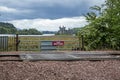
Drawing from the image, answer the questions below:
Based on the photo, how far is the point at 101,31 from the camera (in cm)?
2608

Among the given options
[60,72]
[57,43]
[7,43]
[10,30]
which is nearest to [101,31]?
[57,43]

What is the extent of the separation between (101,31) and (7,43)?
7464mm

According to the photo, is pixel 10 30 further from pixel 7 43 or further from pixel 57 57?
pixel 57 57

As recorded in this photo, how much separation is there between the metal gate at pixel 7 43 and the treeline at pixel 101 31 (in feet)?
17.6

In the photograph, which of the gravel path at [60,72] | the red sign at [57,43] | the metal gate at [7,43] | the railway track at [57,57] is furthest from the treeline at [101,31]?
the gravel path at [60,72]

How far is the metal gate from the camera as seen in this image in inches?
918

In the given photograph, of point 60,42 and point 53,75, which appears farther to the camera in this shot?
point 60,42

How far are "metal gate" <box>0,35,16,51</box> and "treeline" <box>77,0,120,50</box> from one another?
537cm

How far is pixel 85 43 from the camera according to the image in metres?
25.8

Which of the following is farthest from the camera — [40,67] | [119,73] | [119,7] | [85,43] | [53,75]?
[85,43]

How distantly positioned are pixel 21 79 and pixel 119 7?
46.5 feet

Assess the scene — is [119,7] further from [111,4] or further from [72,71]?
[72,71]

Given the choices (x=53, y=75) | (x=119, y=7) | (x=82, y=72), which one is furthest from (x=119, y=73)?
(x=119, y=7)

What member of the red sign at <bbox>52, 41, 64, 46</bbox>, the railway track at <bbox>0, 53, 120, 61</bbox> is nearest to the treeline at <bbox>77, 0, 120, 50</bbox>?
the red sign at <bbox>52, 41, 64, 46</bbox>
